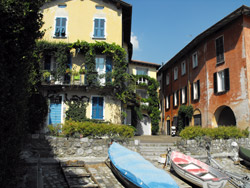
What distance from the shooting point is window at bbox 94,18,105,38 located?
19244mm

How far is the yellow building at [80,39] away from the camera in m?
17.7

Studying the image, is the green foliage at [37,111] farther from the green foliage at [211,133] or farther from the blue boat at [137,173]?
the green foliage at [211,133]

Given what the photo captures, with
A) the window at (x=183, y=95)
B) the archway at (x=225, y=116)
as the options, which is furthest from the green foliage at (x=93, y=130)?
the window at (x=183, y=95)

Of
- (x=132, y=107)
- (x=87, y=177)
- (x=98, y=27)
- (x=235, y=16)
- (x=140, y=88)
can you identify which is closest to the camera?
(x=87, y=177)

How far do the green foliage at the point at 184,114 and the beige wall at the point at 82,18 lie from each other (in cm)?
1070

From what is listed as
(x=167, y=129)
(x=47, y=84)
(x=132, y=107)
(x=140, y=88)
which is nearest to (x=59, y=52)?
(x=47, y=84)

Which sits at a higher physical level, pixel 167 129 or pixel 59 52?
pixel 59 52

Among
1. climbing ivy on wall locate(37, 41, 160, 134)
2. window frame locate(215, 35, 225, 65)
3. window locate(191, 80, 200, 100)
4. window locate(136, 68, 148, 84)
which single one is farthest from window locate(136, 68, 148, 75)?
window frame locate(215, 35, 225, 65)

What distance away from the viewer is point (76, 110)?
1739 cm

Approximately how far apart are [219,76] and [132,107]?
9.70 meters

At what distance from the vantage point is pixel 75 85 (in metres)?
17.3

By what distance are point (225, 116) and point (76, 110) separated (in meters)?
14.0

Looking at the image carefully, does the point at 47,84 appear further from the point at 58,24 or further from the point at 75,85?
the point at 58,24

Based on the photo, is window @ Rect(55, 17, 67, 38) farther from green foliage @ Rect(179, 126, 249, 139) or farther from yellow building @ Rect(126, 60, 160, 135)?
green foliage @ Rect(179, 126, 249, 139)
